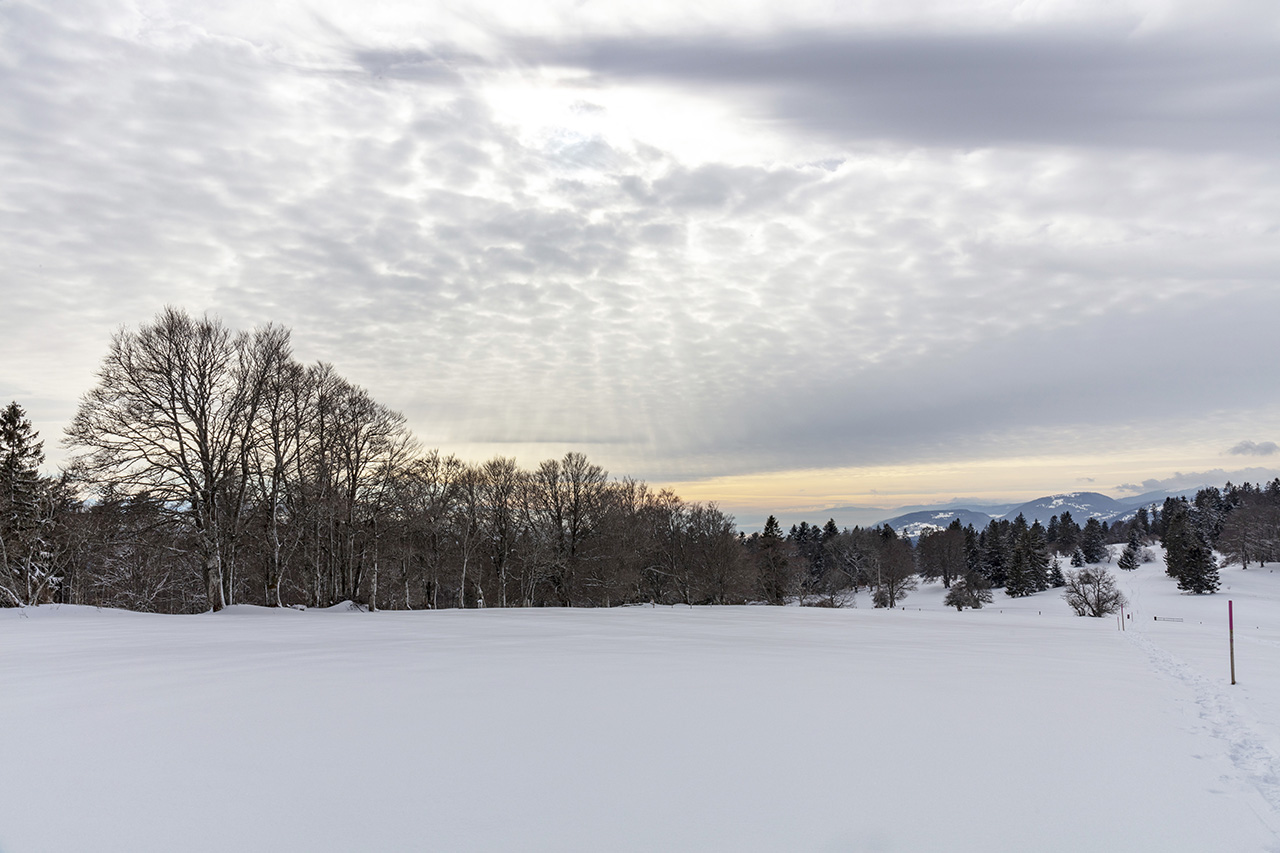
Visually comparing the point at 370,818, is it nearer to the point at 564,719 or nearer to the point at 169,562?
the point at 564,719

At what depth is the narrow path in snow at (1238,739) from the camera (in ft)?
19.1

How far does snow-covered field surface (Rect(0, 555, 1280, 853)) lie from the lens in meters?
4.51

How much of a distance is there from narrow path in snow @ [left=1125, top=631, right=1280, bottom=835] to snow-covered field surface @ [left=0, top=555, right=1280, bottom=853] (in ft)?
0.15

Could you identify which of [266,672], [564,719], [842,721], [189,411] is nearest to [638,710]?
[564,719]

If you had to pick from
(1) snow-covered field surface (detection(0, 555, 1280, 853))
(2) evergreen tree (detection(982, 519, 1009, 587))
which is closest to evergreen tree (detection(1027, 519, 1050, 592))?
(2) evergreen tree (detection(982, 519, 1009, 587))

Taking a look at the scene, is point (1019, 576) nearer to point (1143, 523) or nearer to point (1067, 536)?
point (1067, 536)

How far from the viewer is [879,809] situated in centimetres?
496

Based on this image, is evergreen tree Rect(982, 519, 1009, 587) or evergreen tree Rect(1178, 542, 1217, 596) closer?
evergreen tree Rect(1178, 542, 1217, 596)

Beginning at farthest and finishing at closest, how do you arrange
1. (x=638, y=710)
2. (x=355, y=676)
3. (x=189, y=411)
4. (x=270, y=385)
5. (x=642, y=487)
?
(x=642, y=487), (x=270, y=385), (x=189, y=411), (x=355, y=676), (x=638, y=710)

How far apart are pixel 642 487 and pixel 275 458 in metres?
35.2

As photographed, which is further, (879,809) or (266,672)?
(266,672)

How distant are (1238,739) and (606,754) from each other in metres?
6.94

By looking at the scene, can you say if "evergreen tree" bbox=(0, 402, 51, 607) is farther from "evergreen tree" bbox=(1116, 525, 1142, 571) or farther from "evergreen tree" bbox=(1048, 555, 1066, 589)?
"evergreen tree" bbox=(1116, 525, 1142, 571)

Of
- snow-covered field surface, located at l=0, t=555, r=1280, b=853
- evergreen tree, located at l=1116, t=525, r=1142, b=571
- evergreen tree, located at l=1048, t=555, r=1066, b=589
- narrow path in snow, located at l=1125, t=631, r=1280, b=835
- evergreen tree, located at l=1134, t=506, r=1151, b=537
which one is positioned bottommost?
evergreen tree, located at l=1048, t=555, r=1066, b=589
